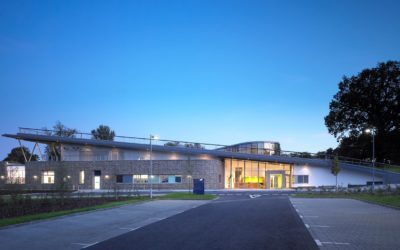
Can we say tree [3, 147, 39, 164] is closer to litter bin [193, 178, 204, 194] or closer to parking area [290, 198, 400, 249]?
litter bin [193, 178, 204, 194]

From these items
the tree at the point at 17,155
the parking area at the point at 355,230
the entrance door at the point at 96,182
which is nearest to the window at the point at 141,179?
the entrance door at the point at 96,182

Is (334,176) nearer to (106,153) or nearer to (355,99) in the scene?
(355,99)

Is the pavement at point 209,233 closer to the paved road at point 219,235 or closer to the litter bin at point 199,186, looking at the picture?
the paved road at point 219,235

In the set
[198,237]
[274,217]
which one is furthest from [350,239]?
[274,217]

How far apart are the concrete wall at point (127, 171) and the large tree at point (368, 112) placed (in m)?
24.1

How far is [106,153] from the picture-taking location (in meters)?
65.4

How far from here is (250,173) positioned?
64125 millimetres

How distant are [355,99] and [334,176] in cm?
1769

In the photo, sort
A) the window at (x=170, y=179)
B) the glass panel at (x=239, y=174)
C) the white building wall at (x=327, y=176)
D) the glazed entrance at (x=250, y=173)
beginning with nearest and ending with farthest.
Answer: the white building wall at (x=327, y=176), the window at (x=170, y=179), the glazed entrance at (x=250, y=173), the glass panel at (x=239, y=174)

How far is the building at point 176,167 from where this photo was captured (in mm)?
58781

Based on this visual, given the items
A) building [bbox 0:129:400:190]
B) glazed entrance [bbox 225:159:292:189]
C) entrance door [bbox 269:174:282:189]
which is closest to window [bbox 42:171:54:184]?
building [bbox 0:129:400:190]

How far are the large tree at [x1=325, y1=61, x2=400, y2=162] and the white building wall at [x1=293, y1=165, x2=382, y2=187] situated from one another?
39.4 ft

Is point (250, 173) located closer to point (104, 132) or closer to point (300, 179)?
point (300, 179)

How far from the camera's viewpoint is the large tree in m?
67.3
